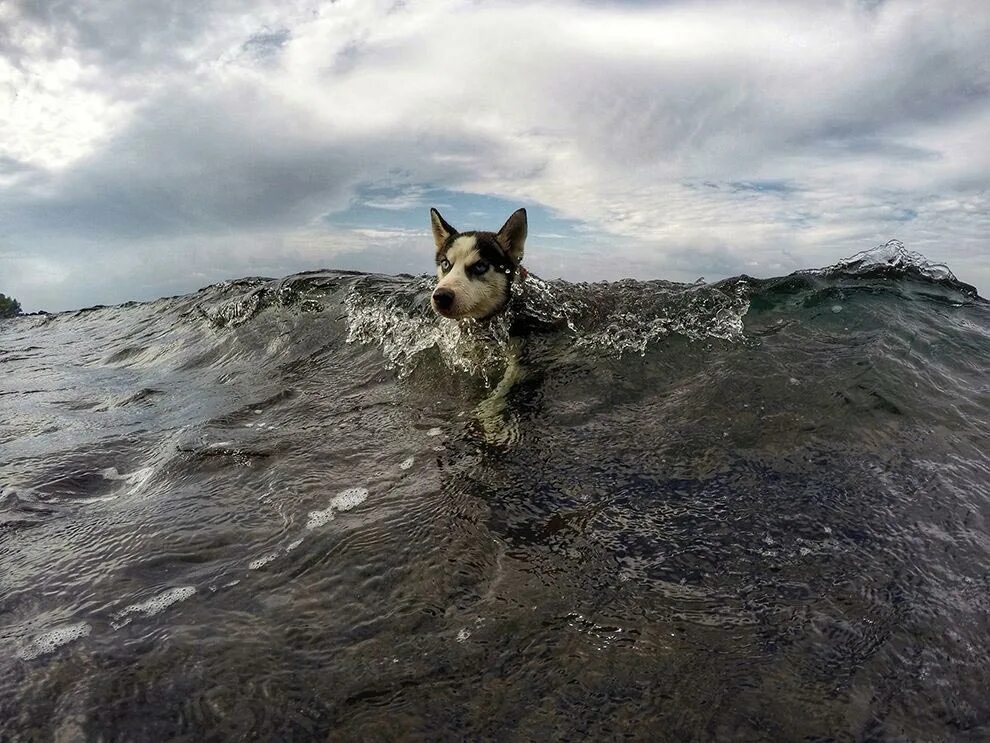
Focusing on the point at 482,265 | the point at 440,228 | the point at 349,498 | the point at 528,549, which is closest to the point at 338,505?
the point at 349,498

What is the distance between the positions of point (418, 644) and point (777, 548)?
7.44 ft

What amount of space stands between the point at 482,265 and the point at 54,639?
5833 mm

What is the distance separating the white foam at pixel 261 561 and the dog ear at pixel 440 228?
590cm

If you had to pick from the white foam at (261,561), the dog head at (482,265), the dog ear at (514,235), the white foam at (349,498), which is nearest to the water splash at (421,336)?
the dog head at (482,265)

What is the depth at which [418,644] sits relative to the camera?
2.74 meters

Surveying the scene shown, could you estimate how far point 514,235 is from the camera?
8.09 meters

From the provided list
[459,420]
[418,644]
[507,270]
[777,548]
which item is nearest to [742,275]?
[507,270]

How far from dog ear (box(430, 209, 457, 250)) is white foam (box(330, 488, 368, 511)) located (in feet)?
16.4

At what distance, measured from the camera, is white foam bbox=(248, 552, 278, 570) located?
3.39 meters

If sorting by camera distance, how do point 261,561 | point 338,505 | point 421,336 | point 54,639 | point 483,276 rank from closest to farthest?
point 54,639 → point 261,561 → point 338,505 → point 483,276 → point 421,336

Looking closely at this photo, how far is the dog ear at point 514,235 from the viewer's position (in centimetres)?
792

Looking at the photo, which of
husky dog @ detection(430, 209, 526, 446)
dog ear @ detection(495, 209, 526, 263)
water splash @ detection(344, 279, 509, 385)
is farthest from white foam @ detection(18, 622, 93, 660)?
dog ear @ detection(495, 209, 526, 263)

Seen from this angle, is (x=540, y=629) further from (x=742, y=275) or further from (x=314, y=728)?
(x=742, y=275)

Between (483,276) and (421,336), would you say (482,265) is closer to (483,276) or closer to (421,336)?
(483,276)
